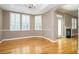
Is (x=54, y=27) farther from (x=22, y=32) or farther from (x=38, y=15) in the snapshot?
(x=22, y=32)

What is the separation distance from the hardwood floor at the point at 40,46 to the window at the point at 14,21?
28 centimetres

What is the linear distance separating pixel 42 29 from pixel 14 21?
2.10ft

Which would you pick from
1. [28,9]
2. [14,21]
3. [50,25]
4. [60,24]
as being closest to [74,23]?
[60,24]

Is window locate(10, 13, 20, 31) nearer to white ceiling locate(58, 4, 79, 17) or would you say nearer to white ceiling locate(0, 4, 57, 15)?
white ceiling locate(0, 4, 57, 15)

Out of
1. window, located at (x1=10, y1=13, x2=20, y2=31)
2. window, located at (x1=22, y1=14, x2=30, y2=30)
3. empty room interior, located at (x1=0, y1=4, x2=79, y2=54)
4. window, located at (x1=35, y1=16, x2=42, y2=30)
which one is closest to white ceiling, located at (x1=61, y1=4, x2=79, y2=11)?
empty room interior, located at (x1=0, y1=4, x2=79, y2=54)

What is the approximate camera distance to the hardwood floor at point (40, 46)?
6.86 ft

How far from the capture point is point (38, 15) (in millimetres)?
2146

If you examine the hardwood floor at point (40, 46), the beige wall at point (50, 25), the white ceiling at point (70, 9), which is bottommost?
the hardwood floor at point (40, 46)

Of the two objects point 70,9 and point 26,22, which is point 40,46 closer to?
point 26,22

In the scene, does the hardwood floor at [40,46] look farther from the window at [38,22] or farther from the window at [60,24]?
the window at [38,22]

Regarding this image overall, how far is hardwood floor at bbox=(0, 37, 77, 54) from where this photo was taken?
2.09 metres

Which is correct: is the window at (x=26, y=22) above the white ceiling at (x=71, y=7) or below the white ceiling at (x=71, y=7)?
below

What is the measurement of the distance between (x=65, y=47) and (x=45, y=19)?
30.2 inches

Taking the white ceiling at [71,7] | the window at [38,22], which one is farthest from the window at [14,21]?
the white ceiling at [71,7]
